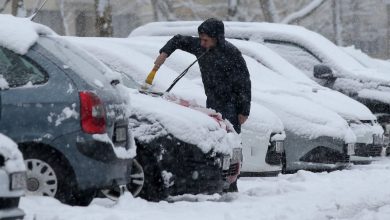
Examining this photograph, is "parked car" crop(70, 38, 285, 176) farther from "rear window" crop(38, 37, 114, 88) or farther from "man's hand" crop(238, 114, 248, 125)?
"rear window" crop(38, 37, 114, 88)

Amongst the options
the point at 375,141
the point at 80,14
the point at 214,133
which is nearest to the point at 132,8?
the point at 80,14

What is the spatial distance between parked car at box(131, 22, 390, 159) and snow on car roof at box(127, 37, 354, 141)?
68cm

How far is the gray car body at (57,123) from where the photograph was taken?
770cm

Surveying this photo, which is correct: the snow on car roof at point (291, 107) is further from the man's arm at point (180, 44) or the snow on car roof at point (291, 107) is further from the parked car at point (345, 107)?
the man's arm at point (180, 44)

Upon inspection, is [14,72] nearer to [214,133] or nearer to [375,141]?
[214,133]

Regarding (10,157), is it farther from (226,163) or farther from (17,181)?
(226,163)

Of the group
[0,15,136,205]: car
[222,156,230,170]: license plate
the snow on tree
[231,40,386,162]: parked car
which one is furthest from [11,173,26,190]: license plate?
the snow on tree

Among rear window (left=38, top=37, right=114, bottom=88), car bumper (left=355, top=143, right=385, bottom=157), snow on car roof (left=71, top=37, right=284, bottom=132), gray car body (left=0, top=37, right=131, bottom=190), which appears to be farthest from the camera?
car bumper (left=355, top=143, right=385, bottom=157)

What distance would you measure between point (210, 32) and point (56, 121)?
276 centimetres

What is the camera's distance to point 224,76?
10195 mm

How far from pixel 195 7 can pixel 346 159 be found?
28338mm

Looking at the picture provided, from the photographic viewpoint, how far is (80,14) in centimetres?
4138

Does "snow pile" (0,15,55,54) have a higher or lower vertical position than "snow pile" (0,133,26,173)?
higher

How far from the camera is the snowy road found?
7457 mm
